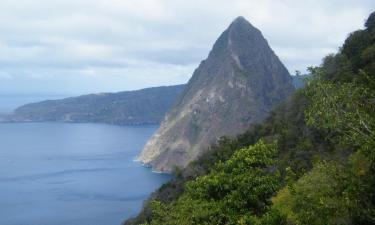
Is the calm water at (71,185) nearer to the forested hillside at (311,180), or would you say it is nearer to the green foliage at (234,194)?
the forested hillside at (311,180)

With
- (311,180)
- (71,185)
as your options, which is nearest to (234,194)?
(311,180)

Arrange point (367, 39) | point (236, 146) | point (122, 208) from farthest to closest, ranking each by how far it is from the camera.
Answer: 1. point (122, 208)
2. point (236, 146)
3. point (367, 39)

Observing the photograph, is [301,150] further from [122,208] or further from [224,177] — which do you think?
[122,208]

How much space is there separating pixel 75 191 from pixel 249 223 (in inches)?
4194

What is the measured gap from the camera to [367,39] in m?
52.4

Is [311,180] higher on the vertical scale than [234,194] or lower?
higher

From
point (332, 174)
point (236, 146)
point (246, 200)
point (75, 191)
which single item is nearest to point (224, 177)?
point (246, 200)

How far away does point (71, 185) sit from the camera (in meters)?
130

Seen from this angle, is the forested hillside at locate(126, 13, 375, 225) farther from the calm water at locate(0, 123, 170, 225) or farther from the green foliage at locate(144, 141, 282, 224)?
the calm water at locate(0, 123, 170, 225)

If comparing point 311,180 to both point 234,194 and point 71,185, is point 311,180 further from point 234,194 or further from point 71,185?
point 71,185

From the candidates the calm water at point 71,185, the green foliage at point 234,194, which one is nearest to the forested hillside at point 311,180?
the green foliage at point 234,194

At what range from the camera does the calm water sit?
321 feet

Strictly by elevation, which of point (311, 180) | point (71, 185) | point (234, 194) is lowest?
point (71, 185)

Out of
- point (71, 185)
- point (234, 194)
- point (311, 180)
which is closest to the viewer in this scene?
point (311, 180)
